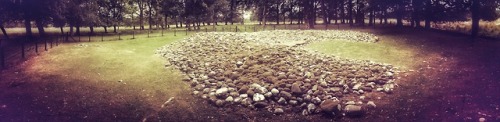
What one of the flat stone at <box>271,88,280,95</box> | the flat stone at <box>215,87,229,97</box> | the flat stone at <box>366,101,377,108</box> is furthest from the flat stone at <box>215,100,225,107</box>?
the flat stone at <box>366,101,377,108</box>

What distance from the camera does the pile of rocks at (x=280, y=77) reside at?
1652 centimetres

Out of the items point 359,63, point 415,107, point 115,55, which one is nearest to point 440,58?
point 359,63

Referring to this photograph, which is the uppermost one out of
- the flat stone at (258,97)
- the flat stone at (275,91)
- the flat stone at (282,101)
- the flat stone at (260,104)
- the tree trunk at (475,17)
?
the tree trunk at (475,17)

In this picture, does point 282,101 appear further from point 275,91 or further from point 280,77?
point 280,77

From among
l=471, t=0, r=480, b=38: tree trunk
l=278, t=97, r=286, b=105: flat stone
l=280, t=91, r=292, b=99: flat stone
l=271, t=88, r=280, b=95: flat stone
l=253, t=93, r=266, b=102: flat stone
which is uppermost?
l=471, t=0, r=480, b=38: tree trunk

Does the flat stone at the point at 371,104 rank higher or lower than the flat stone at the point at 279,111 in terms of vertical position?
higher

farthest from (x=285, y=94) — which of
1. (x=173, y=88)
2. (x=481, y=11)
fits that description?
(x=481, y=11)

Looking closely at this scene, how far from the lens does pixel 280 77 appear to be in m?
19.3

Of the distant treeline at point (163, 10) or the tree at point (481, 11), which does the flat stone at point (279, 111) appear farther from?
the distant treeline at point (163, 10)

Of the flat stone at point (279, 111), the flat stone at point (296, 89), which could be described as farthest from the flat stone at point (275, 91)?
the flat stone at point (279, 111)

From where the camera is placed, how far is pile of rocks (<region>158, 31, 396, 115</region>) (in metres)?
16.5

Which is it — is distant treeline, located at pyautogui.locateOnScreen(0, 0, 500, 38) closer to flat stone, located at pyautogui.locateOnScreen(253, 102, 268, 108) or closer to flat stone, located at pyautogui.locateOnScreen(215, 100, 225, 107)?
flat stone, located at pyautogui.locateOnScreen(253, 102, 268, 108)

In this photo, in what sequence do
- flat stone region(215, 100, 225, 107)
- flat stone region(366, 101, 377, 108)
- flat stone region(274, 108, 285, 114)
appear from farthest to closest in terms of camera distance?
flat stone region(215, 100, 225, 107)
flat stone region(274, 108, 285, 114)
flat stone region(366, 101, 377, 108)

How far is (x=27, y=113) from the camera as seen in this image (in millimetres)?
15797
